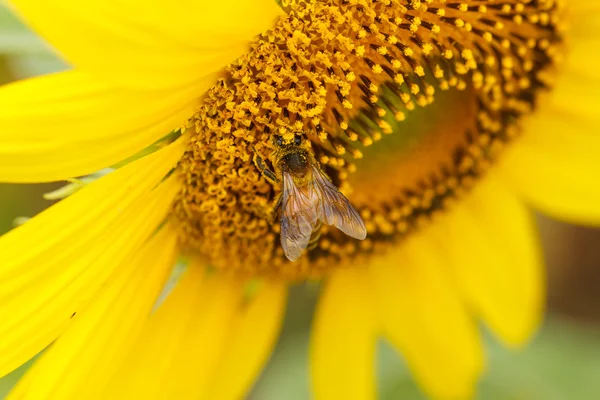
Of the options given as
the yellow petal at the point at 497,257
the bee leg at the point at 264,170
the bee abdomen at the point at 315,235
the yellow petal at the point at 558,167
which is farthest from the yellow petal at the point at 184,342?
the yellow petal at the point at 558,167

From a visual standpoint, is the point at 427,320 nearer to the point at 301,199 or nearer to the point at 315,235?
the point at 315,235

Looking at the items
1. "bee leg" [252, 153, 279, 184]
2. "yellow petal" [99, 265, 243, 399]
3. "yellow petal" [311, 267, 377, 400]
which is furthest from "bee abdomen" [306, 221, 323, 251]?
"yellow petal" [311, 267, 377, 400]

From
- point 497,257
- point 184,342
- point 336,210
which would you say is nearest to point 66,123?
point 336,210

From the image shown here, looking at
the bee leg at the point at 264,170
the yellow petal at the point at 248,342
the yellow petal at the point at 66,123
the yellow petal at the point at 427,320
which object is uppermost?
the yellow petal at the point at 66,123

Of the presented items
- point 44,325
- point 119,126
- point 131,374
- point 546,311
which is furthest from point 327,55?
point 546,311

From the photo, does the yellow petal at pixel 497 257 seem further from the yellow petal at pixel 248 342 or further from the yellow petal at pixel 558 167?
the yellow petal at pixel 248 342

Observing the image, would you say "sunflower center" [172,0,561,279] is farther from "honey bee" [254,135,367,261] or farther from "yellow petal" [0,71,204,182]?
"yellow petal" [0,71,204,182]

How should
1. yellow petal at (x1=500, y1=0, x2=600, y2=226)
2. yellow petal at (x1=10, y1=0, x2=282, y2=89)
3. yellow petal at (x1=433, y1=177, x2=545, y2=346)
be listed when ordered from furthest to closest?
yellow petal at (x1=433, y1=177, x2=545, y2=346), yellow petal at (x1=500, y1=0, x2=600, y2=226), yellow petal at (x1=10, y1=0, x2=282, y2=89)

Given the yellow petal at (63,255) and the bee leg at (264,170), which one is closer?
the yellow petal at (63,255)
